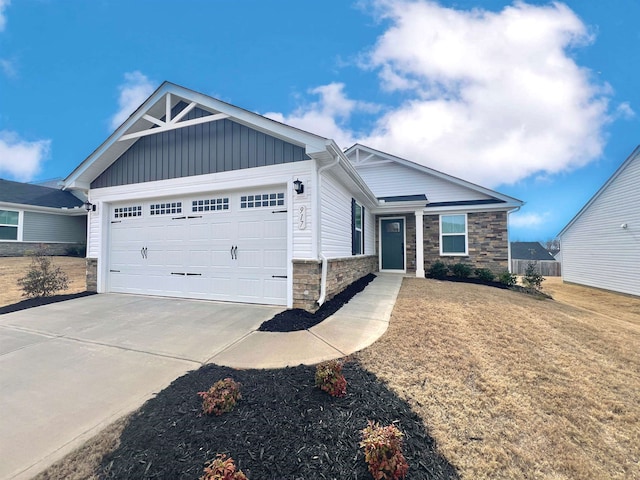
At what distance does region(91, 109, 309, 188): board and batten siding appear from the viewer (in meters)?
5.95

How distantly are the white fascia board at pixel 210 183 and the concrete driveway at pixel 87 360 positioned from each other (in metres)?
2.65

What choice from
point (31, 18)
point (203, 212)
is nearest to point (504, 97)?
point (203, 212)

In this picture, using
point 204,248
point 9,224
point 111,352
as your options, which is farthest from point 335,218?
point 9,224

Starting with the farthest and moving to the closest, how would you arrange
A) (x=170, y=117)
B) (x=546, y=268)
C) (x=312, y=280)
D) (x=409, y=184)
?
(x=546, y=268) < (x=409, y=184) < (x=170, y=117) < (x=312, y=280)

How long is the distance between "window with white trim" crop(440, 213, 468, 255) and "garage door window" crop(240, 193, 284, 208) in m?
8.44

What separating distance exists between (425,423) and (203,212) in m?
6.10

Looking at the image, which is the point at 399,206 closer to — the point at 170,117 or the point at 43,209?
the point at 170,117

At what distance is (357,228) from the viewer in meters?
9.25

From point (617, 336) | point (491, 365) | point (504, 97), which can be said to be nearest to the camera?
point (491, 365)

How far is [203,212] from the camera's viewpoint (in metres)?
6.64

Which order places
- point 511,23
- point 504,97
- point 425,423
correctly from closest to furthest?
1. point 425,423
2. point 511,23
3. point 504,97

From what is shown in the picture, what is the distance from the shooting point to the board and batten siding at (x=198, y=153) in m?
5.95

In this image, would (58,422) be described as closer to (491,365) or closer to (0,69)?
(491,365)

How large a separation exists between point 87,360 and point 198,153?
471 cm
